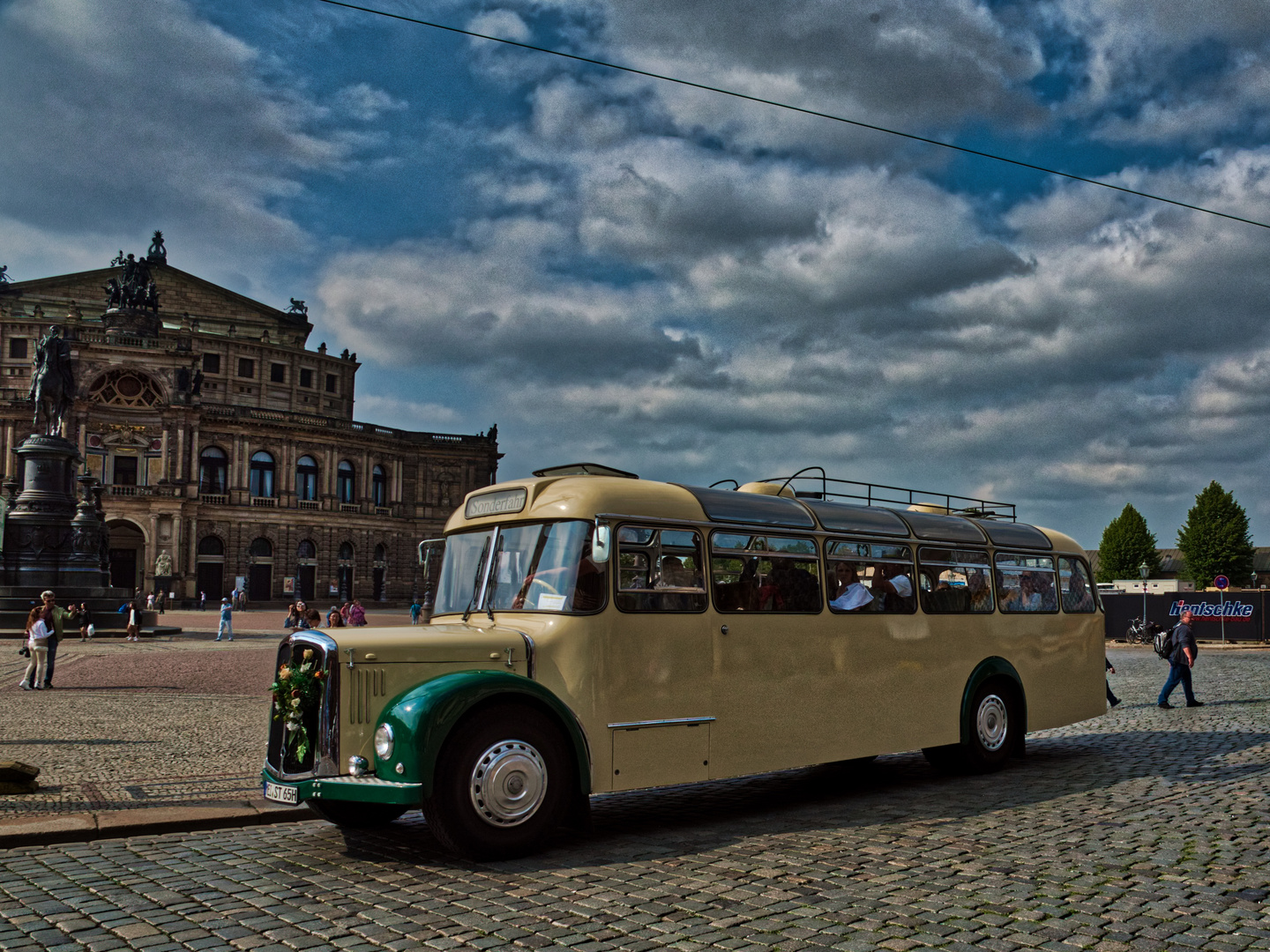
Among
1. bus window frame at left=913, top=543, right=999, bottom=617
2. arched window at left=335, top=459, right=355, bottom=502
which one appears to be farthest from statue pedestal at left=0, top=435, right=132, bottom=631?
arched window at left=335, top=459, right=355, bottom=502

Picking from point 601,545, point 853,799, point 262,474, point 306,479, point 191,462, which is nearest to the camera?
point 601,545

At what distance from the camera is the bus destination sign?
796cm

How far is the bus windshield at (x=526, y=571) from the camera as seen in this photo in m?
7.47

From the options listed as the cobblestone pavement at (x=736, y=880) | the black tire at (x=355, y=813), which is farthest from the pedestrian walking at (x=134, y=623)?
the black tire at (x=355, y=813)

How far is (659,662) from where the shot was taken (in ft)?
25.5

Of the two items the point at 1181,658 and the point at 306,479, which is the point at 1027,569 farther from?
the point at 306,479

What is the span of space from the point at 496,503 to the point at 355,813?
2389mm

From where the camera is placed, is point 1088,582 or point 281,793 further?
point 1088,582

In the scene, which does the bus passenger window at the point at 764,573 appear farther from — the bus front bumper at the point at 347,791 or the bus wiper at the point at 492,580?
the bus front bumper at the point at 347,791

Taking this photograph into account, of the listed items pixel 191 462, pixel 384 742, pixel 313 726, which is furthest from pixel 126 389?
pixel 384 742

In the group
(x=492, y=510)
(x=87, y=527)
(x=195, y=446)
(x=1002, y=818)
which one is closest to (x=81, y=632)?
(x=87, y=527)

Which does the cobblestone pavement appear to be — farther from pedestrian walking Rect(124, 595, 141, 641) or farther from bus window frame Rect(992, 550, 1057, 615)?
pedestrian walking Rect(124, 595, 141, 641)

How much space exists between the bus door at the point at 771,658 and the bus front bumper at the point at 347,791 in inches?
98.0

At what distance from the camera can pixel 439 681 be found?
22.2 feet
